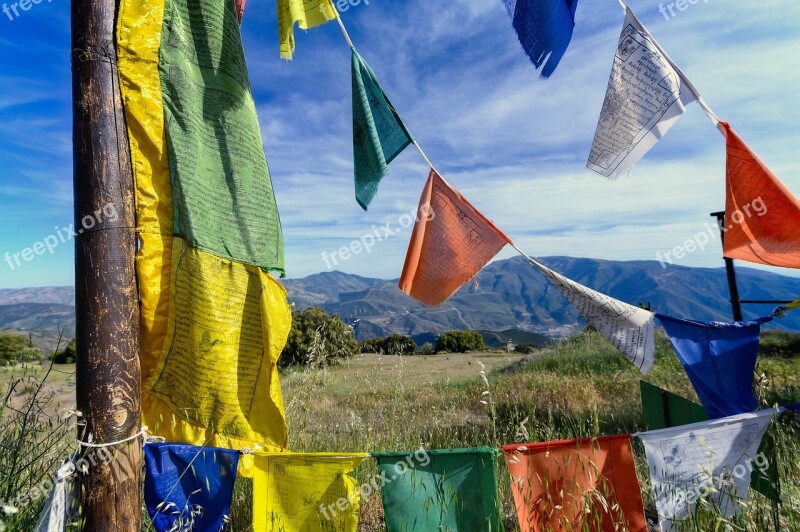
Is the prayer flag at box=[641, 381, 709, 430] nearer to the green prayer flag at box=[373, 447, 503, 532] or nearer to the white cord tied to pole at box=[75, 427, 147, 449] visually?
the green prayer flag at box=[373, 447, 503, 532]

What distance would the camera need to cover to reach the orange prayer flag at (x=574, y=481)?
6.93ft

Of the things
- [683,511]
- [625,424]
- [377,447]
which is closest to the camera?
[683,511]

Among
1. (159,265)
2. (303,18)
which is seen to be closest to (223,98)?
(303,18)

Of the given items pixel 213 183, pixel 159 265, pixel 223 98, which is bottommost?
pixel 159 265

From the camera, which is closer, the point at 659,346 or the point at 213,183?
the point at 213,183

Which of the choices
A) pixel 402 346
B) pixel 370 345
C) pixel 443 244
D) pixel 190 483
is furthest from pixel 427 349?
pixel 190 483

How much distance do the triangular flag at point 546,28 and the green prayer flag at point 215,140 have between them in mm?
1703

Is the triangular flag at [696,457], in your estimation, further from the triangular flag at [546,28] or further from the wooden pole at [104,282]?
the wooden pole at [104,282]

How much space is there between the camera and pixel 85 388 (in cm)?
196

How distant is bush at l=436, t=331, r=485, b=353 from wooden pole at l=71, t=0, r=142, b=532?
64.8 feet

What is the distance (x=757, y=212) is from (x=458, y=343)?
1958 centimetres

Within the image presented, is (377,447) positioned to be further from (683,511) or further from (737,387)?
(737,387)

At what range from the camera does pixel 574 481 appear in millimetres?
2146

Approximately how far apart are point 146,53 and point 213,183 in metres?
0.69
